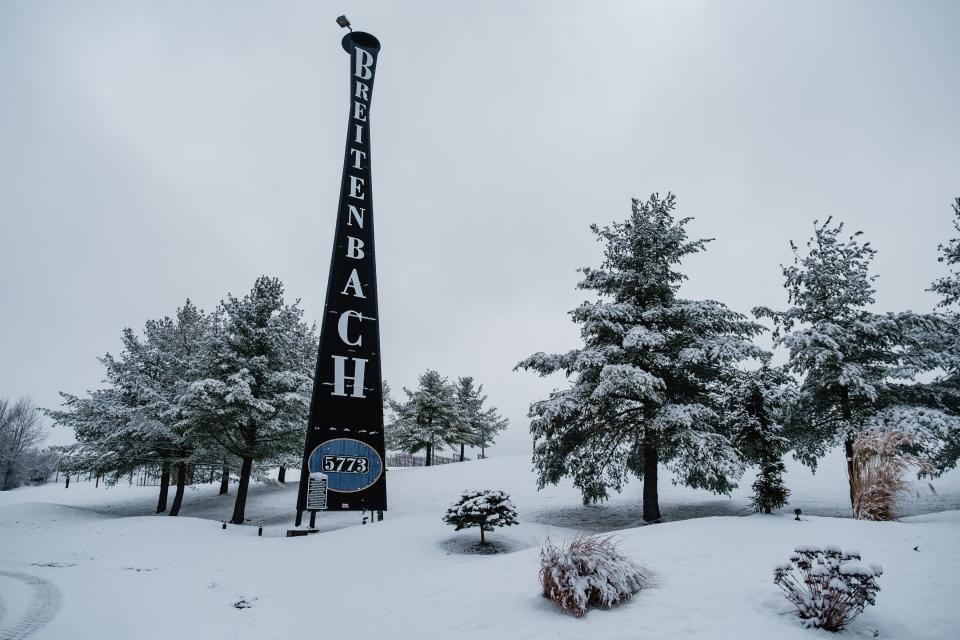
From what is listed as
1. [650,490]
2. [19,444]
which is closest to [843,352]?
[650,490]

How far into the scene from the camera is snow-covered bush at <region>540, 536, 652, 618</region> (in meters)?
6.06

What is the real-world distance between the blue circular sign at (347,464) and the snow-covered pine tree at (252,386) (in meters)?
3.54

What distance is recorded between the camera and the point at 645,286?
14.7 meters

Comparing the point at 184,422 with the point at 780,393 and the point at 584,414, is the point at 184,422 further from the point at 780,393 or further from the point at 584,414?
the point at 780,393

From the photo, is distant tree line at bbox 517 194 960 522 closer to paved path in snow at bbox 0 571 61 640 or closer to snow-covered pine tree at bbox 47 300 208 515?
paved path in snow at bbox 0 571 61 640

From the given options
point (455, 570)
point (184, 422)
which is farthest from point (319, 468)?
point (455, 570)

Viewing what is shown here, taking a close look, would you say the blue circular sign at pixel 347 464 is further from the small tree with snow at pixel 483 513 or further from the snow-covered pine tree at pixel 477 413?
the snow-covered pine tree at pixel 477 413

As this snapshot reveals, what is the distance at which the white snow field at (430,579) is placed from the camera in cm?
562

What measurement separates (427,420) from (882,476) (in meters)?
27.7

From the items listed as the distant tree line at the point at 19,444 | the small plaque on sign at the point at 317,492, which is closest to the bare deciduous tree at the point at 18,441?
Result: the distant tree line at the point at 19,444

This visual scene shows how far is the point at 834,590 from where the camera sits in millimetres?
5031

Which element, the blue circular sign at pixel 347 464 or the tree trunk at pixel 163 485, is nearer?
the blue circular sign at pixel 347 464

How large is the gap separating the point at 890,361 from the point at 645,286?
7626 mm

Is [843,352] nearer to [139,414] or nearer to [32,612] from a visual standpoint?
[32,612]
